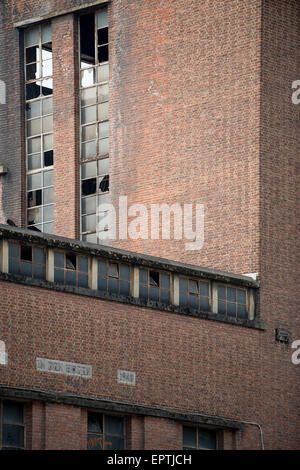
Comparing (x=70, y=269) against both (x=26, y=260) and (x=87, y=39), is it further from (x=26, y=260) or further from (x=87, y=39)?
(x=87, y=39)

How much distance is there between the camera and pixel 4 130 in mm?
55469

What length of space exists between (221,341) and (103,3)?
48.0 feet

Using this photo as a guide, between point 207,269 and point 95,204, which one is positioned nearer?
point 207,269

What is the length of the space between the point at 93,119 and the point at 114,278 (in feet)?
39.1

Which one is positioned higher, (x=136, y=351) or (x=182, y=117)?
(x=182, y=117)

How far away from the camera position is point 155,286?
1716 inches

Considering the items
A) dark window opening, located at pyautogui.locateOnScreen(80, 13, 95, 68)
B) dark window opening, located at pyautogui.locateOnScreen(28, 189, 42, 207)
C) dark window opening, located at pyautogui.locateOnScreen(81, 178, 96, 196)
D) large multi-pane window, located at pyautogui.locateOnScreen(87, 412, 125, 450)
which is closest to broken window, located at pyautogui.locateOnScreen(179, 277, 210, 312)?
large multi-pane window, located at pyautogui.locateOnScreen(87, 412, 125, 450)

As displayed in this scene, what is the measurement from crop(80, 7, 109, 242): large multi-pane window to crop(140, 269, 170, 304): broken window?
328 inches

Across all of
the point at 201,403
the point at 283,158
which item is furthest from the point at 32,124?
the point at 201,403

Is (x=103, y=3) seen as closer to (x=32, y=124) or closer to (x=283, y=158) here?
(x=32, y=124)

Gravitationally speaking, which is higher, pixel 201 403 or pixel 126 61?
pixel 126 61
